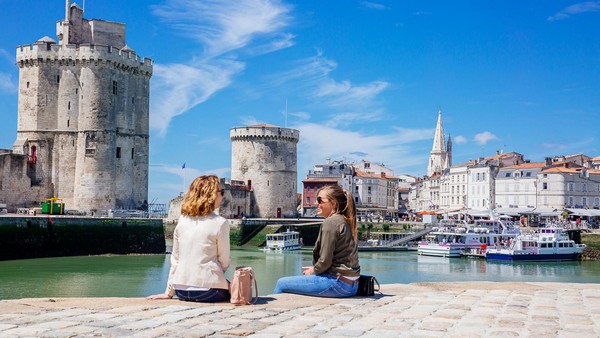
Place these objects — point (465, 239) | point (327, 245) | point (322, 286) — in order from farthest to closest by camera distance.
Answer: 1. point (465, 239)
2. point (322, 286)
3. point (327, 245)

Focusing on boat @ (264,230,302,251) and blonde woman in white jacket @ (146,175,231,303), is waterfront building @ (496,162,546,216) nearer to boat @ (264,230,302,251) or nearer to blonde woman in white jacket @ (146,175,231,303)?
boat @ (264,230,302,251)

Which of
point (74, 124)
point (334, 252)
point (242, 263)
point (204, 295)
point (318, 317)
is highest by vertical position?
point (74, 124)

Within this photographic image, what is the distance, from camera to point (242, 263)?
36969 mm

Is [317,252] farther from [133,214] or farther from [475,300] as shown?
[133,214]

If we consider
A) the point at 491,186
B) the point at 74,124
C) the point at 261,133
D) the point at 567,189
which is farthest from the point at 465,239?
the point at 74,124

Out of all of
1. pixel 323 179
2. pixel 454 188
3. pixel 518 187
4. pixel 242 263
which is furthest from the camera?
pixel 323 179

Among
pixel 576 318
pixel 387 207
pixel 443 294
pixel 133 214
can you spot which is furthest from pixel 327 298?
pixel 387 207

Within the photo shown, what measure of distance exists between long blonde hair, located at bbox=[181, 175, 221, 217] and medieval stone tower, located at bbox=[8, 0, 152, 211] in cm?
3872

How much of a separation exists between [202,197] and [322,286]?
1.76 m

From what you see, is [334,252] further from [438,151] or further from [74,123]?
[438,151]

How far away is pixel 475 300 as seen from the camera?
27.2ft

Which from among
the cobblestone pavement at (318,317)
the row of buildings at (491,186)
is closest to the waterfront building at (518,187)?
the row of buildings at (491,186)

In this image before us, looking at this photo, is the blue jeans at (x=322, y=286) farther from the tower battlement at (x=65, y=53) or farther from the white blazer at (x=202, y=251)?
the tower battlement at (x=65, y=53)

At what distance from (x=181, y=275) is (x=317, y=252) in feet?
5.14
